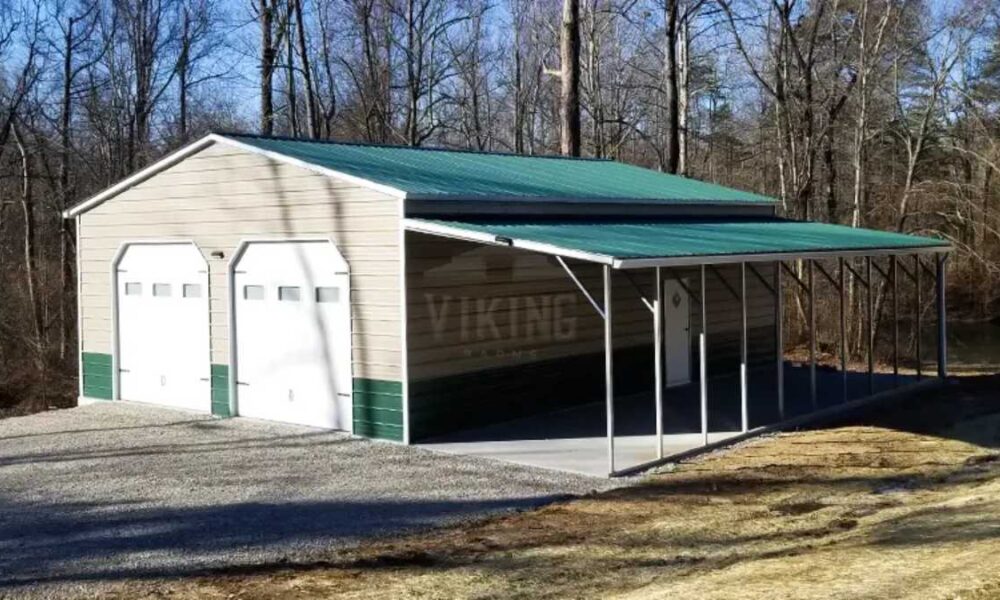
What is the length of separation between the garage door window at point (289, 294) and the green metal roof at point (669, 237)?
205 cm

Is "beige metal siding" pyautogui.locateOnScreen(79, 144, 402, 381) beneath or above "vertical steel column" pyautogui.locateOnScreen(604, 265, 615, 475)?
above

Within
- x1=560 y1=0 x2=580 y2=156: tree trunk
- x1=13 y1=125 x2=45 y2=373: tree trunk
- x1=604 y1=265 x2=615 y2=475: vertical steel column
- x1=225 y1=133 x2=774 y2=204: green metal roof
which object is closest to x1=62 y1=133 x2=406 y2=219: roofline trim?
x1=225 y1=133 x2=774 y2=204: green metal roof

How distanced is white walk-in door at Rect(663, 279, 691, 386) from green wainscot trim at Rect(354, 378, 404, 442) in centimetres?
533

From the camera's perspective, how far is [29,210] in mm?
26297

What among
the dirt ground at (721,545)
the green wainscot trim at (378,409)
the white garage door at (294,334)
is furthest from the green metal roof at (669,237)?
the dirt ground at (721,545)

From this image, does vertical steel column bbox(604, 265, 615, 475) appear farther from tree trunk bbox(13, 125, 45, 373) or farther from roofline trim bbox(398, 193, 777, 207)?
tree trunk bbox(13, 125, 45, 373)

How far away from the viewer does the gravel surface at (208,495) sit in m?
7.58

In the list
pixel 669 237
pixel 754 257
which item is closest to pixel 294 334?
pixel 669 237

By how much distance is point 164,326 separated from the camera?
14094 mm

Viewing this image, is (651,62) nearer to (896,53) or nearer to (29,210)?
(896,53)

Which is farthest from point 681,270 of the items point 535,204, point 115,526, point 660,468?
point 115,526

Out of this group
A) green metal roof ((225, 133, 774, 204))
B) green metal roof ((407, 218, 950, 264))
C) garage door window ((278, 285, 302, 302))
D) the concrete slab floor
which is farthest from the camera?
garage door window ((278, 285, 302, 302))

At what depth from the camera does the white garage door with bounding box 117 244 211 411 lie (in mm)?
13633

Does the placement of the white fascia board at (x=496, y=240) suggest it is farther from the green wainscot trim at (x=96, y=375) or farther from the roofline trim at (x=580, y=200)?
the green wainscot trim at (x=96, y=375)
